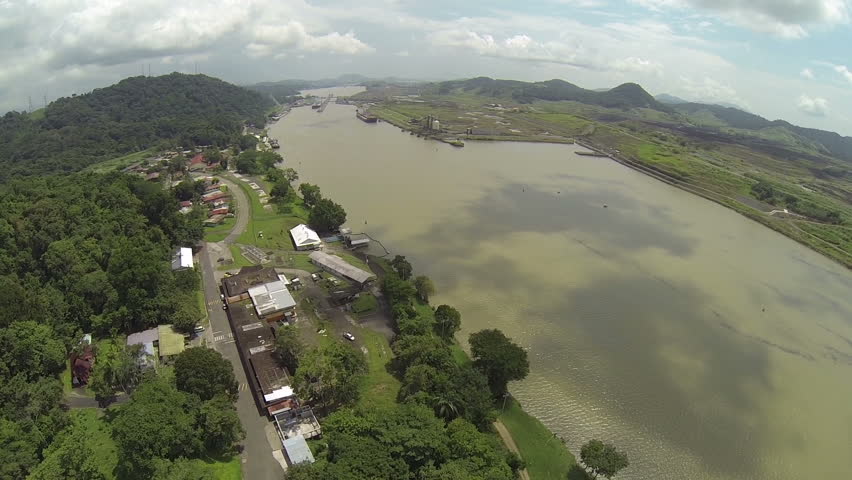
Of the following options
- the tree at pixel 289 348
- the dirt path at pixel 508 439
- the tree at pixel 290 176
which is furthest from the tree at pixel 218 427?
the tree at pixel 290 176

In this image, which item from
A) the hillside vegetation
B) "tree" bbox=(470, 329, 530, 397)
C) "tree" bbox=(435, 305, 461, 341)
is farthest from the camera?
the hillside vegetation

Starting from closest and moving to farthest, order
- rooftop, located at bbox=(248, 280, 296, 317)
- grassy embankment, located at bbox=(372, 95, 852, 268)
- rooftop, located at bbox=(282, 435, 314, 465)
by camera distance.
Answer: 1. rooftop, located at bbox=(282, 435, 314, 465)
2. rooftop, located at bbox=(248, 280, 296, 317)
3. grassy embankment, located at bbox=(372, 95, 852, 268)

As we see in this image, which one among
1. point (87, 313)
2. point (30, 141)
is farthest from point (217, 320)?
point (30, 141)

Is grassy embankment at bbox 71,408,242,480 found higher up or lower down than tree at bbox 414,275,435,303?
lower down

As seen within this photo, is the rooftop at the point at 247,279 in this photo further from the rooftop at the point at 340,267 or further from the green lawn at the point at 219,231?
the green lawn at the point at 219,231

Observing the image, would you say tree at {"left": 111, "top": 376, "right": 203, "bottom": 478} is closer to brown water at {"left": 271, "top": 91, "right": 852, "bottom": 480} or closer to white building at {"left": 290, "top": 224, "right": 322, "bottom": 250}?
brown water at {"left": 271, "top": 91, "right": 852, "bottom": 480}

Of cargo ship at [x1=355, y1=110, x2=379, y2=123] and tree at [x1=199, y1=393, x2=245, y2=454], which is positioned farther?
cargo ship at [x1=355, y1=110, x2=379, y2=123]

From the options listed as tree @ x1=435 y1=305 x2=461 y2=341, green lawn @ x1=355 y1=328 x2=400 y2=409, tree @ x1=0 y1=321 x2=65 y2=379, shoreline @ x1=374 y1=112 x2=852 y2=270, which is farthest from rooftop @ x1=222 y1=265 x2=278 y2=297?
shoreline @ x1=374 y1=112 x2=852 y2=270

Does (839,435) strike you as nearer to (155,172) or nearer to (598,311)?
(598,311)
